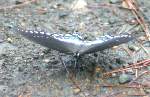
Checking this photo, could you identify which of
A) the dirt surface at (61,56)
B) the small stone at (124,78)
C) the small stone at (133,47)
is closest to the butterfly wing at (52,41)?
the dirt surface at (61,56)

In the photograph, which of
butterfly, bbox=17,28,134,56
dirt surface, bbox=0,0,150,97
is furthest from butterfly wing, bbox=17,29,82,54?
dirt surface, bbox=0,0,150,97

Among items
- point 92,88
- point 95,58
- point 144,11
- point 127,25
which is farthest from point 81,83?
point 144,11

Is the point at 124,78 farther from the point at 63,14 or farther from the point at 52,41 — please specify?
the point at 63,14

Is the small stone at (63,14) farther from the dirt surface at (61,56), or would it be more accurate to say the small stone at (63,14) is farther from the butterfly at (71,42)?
the butterfly at (71,42)

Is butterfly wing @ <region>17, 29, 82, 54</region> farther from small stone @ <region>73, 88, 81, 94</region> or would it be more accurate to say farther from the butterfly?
small stone @ <region>73, 88, 81, 94</region>

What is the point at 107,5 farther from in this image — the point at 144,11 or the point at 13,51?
the point at 13,51

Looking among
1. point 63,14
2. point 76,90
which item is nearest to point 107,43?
point 76,90
